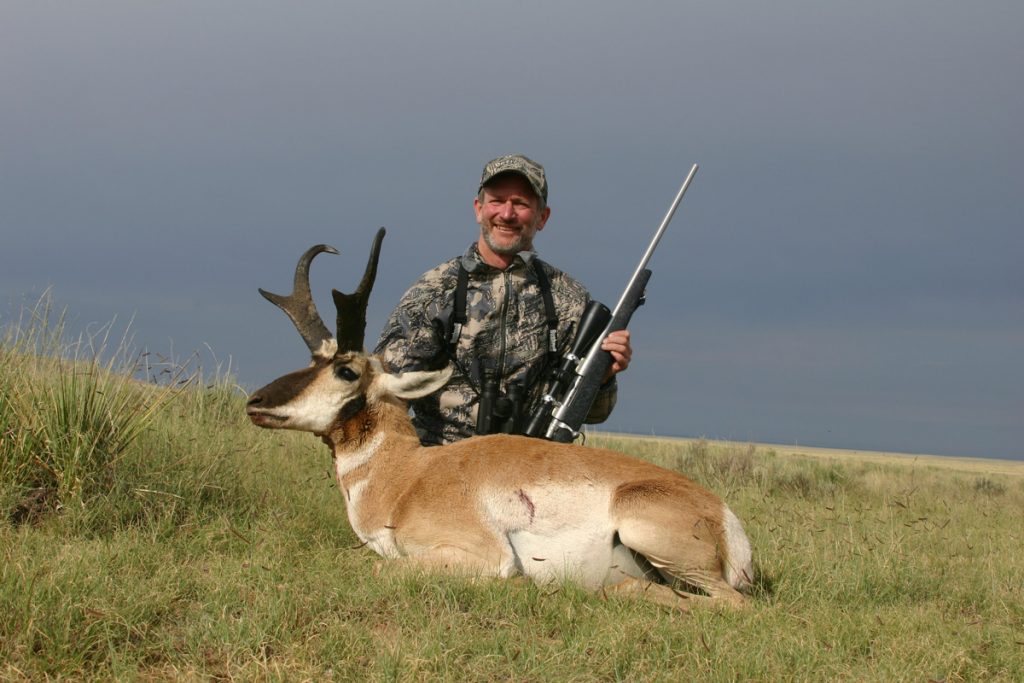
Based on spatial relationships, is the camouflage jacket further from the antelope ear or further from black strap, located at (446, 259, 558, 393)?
the antelope ear

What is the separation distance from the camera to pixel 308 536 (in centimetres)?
687

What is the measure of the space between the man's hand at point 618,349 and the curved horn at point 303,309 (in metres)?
2.34

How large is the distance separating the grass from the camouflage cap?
334 cm

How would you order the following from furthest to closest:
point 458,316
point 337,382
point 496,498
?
point 458,316
point 337,382
point 496,498

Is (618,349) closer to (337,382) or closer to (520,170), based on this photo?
(520,170)

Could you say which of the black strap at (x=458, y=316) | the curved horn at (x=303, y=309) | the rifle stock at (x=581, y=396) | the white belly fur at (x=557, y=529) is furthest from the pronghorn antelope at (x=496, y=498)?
the black strap at (x=458, y=316)

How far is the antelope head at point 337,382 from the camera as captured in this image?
240 inches

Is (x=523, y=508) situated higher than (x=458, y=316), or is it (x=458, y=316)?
(x=458, y=316)

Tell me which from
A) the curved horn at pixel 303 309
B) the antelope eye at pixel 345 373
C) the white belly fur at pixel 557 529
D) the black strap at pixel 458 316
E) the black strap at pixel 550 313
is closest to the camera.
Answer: the white belly fur at pixel 557 529

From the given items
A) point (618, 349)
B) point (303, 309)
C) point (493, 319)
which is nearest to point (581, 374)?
point (618, 349)

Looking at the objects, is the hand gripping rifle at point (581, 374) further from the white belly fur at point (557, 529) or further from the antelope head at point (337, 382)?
the white belly fur at point (557, 529)

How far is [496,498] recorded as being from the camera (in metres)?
5.68

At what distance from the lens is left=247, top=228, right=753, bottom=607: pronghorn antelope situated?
5387mm

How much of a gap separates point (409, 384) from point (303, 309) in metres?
1.05
